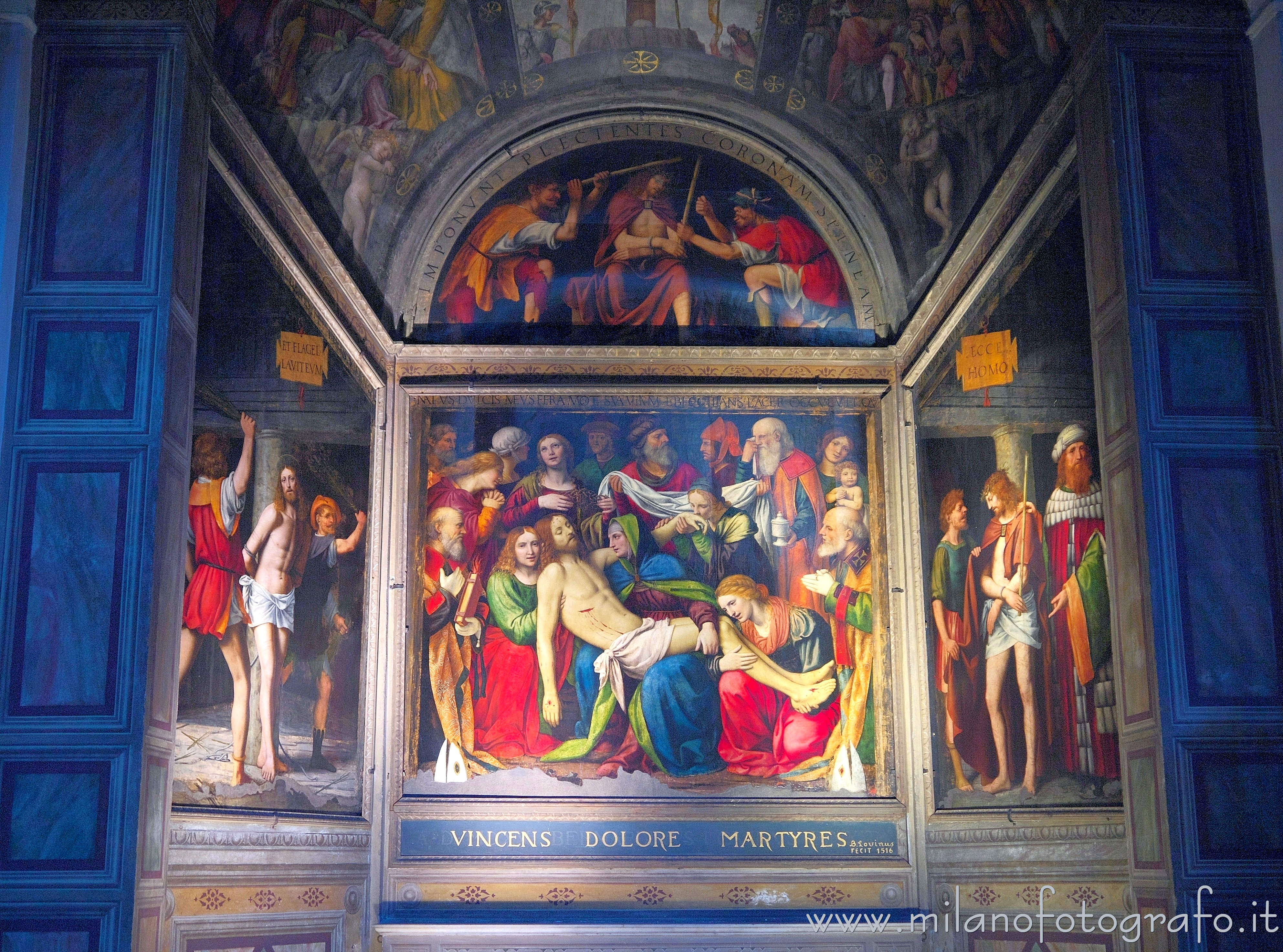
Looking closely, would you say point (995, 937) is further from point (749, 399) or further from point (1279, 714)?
point (749, 399)

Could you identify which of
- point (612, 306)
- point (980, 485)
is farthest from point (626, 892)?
point (612, 306)

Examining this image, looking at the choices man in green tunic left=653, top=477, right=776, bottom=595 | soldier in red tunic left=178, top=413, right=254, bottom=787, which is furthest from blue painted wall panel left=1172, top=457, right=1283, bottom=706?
soldier in red tunic left=178, top=413, right=254, bottom=787

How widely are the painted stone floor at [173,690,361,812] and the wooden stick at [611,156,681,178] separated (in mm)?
6061

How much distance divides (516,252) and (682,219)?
1744 mm

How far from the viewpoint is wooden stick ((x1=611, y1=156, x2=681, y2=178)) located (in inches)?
560

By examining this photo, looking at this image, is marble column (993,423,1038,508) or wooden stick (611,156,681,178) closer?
marble column (993,423,1038,508)

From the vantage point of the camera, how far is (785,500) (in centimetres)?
1352

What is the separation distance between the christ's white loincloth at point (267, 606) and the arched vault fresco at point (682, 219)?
12.5 feet

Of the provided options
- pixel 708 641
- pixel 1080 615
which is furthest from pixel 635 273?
pixel 1080 615

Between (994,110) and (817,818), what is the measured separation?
21.3 feet

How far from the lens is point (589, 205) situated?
1420 cm

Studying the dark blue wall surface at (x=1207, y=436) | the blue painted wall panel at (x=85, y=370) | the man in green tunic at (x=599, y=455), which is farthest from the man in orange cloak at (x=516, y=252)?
the dark blue wall surface at (x=1207, y=436)

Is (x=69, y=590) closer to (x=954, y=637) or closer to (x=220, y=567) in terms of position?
(x=220, y=567)

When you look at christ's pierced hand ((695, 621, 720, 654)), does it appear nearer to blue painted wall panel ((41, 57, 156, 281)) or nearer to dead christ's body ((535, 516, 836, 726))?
dead christ's body ((535, 516, 836, 726))
